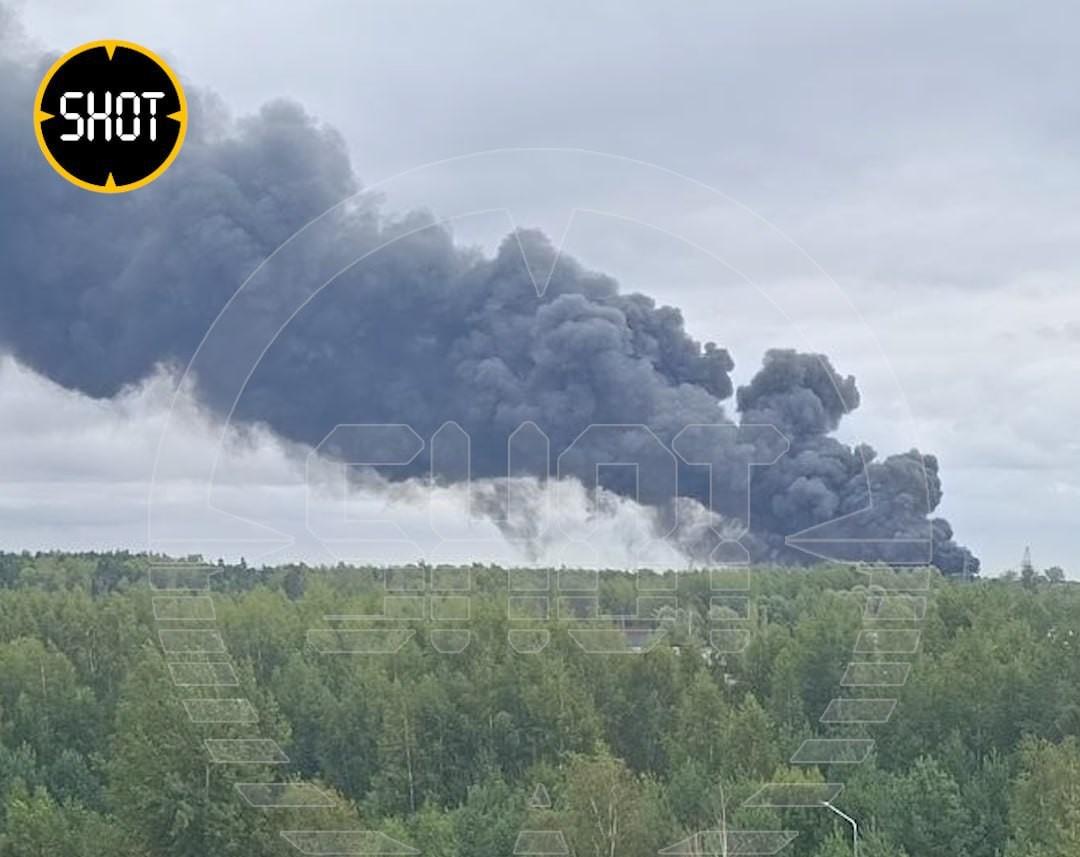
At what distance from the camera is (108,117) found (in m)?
18.5

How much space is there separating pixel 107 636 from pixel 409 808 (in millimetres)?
17840

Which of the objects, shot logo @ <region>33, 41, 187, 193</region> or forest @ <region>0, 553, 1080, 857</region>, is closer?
shot logo @ <region>33, 41, 187, 193</region>

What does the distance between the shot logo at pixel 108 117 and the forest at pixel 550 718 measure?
10698 millimetres

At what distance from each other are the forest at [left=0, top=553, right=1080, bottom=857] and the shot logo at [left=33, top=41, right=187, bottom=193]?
10.7 meters

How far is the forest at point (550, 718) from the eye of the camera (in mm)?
32688

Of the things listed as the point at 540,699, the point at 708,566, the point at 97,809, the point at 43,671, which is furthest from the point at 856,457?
the point at 43,671

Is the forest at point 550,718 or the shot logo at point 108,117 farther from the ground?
the shot logo at point 108,117

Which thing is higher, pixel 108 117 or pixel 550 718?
pixel 108 117

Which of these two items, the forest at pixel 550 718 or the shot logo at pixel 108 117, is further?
the forest at pixel 550 718

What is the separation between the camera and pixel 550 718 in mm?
42438

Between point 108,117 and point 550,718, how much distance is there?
26682 mm

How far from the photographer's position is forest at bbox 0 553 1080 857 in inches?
1287

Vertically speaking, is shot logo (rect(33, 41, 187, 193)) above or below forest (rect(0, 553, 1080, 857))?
above

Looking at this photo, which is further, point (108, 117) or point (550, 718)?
point (550, 718)
